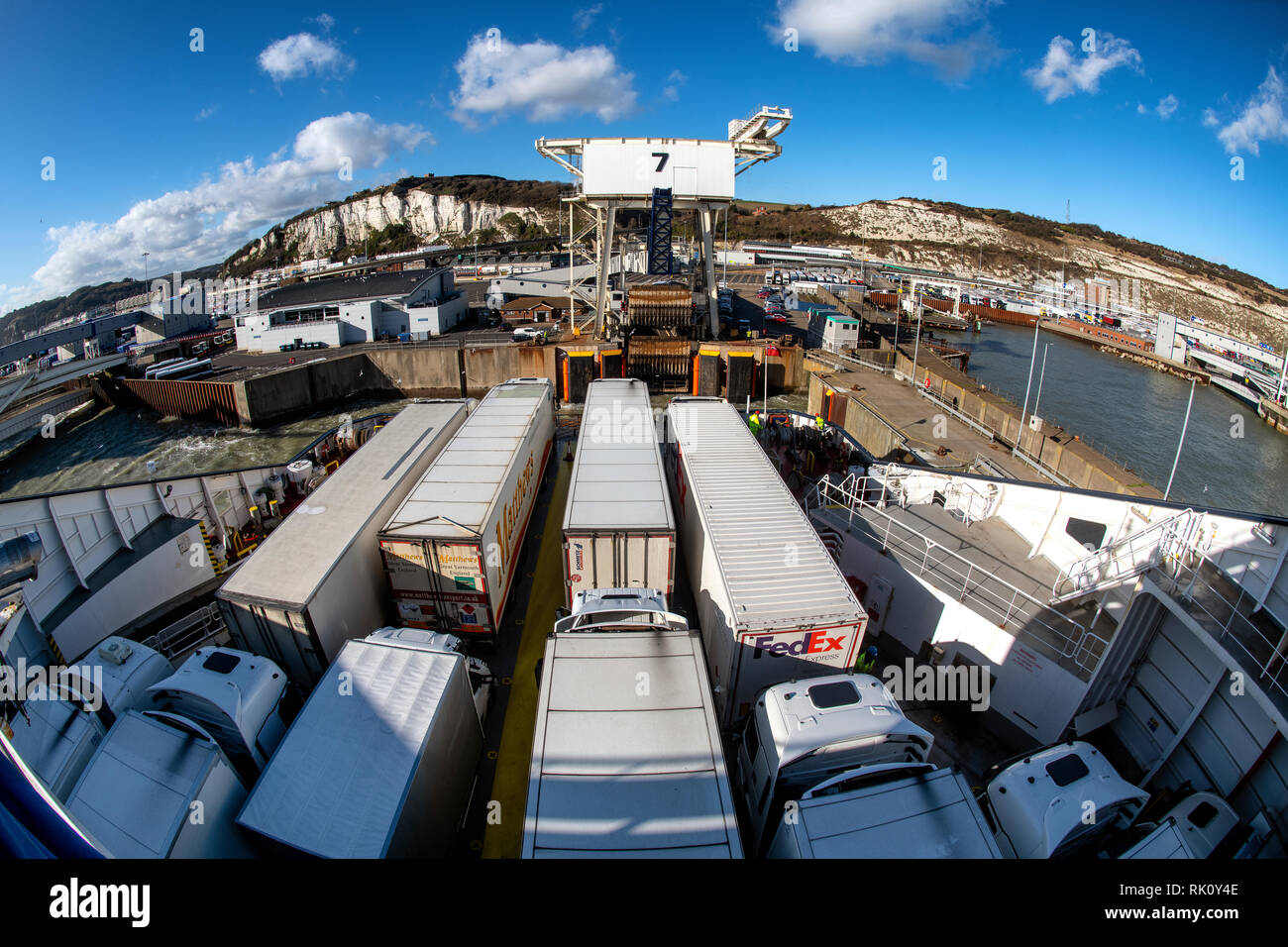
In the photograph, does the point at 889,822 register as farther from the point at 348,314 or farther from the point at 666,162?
the point at 348,314

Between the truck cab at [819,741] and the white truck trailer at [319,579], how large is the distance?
702cm

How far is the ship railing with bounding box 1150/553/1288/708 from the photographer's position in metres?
6.52

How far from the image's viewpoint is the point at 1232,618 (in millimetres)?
7035

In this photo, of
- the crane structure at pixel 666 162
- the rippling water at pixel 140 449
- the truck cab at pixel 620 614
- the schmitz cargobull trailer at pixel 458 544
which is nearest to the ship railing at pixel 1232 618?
the truck cab at pixel 620 614

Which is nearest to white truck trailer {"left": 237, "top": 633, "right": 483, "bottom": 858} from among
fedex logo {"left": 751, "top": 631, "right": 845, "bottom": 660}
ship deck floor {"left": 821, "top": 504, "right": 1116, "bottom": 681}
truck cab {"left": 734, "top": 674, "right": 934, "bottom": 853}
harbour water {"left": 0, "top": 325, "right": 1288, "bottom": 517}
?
truck cab {"left": 734, "top": 674, "right": 934, "bottom": 853}

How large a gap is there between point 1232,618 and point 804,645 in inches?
206

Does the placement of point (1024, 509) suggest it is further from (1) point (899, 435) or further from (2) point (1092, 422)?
(2) point (1092, 422)

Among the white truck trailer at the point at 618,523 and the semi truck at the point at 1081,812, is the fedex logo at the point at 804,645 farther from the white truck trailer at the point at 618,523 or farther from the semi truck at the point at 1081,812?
the white truck trailer at the point at 618,523

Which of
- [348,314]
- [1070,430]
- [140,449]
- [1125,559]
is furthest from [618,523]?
[348,314]

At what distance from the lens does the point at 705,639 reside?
35.0ft

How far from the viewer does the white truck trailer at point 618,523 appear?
10.6m

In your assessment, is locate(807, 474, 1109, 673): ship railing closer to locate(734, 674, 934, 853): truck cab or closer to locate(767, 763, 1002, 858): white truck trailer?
locate(734, 674, 934, 853): truck cab

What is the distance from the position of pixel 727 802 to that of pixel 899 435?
17.7 metres
